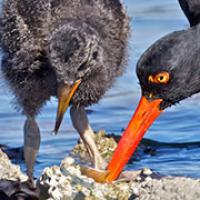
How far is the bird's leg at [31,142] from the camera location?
28.0 ft

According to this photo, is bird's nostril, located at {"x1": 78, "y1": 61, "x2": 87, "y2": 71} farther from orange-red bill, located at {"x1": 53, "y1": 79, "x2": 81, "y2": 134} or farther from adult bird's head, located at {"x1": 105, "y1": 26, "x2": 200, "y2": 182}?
adult bird's head, located at {"x1": 105, "y1": 26, "x2": 200, "y2": 182}

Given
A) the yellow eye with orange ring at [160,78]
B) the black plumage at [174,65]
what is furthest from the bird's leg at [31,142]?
the yellow eye with orange ring at [160,78]

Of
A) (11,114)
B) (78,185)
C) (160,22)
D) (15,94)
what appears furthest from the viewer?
(160,22)

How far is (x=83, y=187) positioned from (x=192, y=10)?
2.01 m

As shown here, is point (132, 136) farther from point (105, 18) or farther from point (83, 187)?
point (105, 18)

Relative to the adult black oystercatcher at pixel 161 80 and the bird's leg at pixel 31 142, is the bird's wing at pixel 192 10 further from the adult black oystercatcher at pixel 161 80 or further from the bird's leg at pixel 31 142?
the bird's leg at pixel 31 142

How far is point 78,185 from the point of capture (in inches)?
252

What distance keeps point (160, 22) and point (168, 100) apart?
490cm

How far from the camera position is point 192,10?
7.72m

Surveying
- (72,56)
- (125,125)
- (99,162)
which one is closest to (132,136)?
(72,56)

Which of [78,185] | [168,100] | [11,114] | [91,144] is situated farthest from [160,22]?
[78,185]

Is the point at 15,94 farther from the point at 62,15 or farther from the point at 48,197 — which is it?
the point at 48,197

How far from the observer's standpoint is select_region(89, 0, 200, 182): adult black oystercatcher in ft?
21.9

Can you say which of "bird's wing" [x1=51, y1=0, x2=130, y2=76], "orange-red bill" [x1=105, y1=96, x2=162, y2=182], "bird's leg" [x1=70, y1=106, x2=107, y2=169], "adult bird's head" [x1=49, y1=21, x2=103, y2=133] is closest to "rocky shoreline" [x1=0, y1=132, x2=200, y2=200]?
Answer: "orange-red bill" [x1=105, y1=96, x2=162, y2=182]
